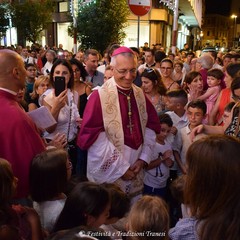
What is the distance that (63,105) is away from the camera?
138 inches

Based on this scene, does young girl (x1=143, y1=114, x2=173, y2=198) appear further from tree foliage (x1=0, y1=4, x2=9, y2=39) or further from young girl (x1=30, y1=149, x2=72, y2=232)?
tree foliage (x1=0, y1=4, x2=9, y2=39)

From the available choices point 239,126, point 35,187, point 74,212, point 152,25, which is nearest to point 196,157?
point 74,212

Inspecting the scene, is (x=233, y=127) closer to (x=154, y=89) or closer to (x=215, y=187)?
(x=215, y=187)

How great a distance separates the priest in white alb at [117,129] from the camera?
308cm

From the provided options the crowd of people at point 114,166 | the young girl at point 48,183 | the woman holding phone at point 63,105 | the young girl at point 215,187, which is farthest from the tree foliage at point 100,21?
the young girl at point 215,187

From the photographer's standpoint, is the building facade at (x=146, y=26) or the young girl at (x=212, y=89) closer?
the young girl at (x=212, y=89)

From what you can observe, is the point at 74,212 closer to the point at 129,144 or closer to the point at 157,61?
the point at 129,144

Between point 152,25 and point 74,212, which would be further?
point 152,25

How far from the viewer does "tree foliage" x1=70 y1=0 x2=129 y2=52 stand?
42.7ft

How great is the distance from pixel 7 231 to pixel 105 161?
1.48 meters

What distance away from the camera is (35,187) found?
2373 mm

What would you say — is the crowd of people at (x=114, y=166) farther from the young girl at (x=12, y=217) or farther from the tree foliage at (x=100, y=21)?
the tree foliage at (x=100, y=21)

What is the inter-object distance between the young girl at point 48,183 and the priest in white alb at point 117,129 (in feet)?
2.32

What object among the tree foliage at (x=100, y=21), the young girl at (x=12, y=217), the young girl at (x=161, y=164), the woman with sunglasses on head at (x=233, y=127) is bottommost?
the young girl at (x=161, y=164)
